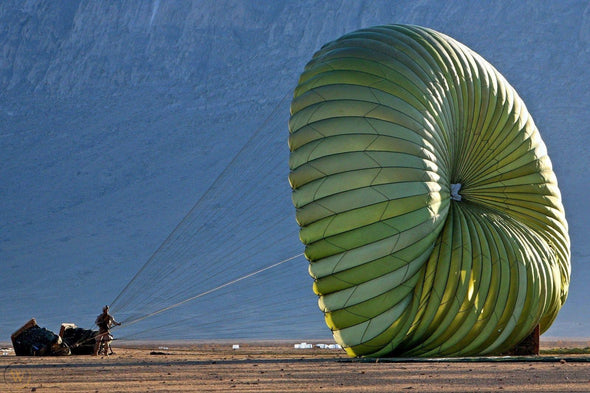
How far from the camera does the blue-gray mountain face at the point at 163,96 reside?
63.7m

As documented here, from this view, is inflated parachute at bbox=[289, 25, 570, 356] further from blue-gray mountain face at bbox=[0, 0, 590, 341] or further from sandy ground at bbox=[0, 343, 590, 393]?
blue-gray mountain face at bbox=[0, 0, 590, 341]

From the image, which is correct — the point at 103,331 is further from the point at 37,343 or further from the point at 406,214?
the point at 406,214

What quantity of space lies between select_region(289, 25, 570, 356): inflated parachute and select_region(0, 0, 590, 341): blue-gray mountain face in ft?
147

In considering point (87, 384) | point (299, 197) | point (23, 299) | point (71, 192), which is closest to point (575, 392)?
point (87, 384)

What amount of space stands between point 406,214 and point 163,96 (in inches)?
2314

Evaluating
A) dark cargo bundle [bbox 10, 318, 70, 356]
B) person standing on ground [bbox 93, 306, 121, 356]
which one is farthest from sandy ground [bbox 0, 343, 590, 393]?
person standing on ground [bbox 93, 306, 121, 356]

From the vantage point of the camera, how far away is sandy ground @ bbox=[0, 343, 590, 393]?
33.7 feet

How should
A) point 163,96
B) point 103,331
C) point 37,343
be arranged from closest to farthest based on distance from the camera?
point 37,343, point 103,331, point 163,96

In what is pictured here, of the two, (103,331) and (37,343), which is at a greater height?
(103,331)

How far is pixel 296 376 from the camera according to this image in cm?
1194

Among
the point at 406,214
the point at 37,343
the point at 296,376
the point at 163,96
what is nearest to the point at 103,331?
the point at 37,343

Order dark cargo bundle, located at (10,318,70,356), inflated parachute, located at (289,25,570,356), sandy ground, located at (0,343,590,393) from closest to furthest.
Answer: sandy ground, located at (0,343,590,393) < inflated parachute, located at (289,25,570,356) < dark cargo bundle, located at (10,318,70,356)

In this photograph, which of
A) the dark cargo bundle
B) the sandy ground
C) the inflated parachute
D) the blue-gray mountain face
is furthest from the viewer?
the blue-gray mountain face

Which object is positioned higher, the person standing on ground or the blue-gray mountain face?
the blue-gray mountain face
